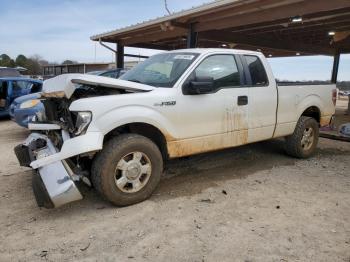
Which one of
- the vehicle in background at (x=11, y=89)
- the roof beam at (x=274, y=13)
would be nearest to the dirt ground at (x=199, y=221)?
the roof beam at (x=274, y=13)

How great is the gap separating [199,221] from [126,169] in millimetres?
1010

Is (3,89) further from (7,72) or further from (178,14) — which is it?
(7,72)

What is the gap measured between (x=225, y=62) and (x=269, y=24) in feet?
24.0

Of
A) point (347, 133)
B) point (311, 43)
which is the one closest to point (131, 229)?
point (347, 133)

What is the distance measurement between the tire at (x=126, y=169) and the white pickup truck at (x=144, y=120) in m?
0.01

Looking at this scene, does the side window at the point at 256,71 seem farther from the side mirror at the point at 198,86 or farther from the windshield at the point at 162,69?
the side mirror at the point at 198,86

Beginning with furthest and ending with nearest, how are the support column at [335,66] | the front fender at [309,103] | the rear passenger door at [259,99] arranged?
the support column at [335,66] → the front fender at [309,103] → the rear passenger door at [259,99]

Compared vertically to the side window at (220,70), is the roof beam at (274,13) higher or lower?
higher

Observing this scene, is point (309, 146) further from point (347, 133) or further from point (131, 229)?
point (131, 229)

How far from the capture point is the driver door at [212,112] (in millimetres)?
4277

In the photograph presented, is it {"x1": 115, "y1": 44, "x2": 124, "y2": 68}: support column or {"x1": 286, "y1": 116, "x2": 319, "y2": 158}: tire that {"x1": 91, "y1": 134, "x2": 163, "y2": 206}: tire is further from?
{"x1": 115, "y1": 44, "x2": 124, "y2": 68}: support column

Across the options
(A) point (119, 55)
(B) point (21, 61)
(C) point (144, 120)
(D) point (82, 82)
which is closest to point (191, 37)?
(A) point (119, 55)

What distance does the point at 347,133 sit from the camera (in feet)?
24.5

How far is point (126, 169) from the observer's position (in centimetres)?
380
